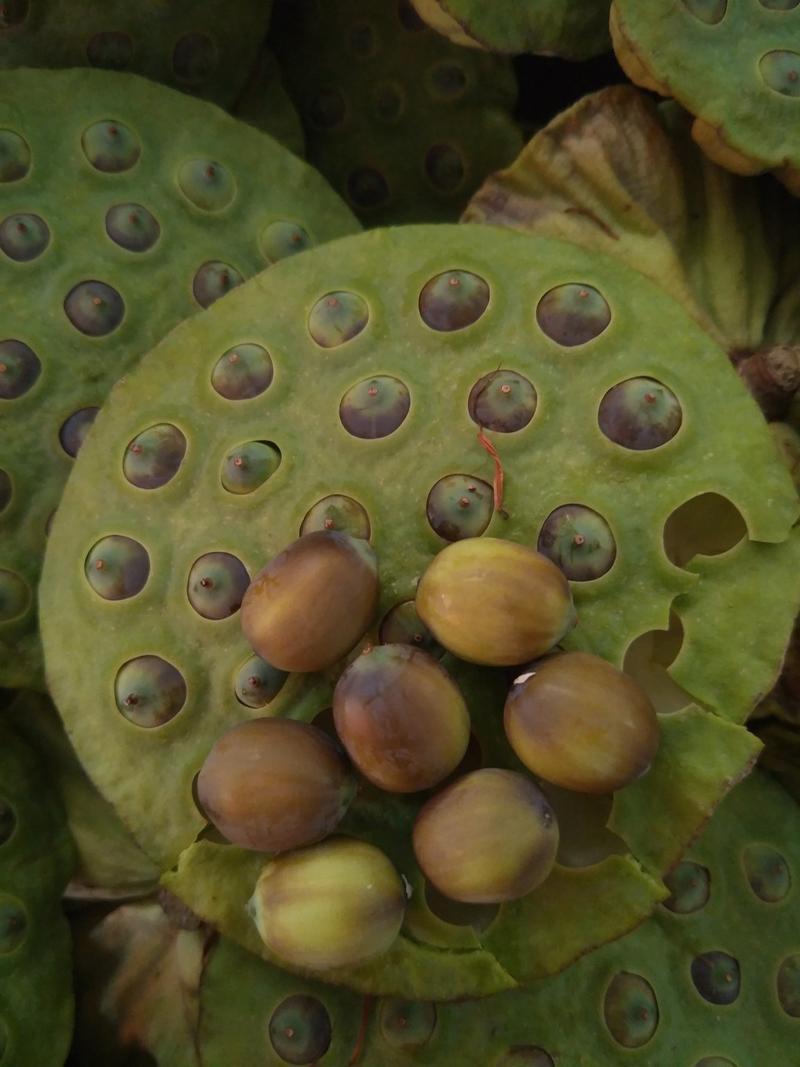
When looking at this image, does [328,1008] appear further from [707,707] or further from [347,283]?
[347,283]

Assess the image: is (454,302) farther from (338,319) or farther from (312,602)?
(312,602)

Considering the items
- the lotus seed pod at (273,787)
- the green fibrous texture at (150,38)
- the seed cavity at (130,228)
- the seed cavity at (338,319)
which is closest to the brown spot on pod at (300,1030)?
the lotus seed pod at (273,787)

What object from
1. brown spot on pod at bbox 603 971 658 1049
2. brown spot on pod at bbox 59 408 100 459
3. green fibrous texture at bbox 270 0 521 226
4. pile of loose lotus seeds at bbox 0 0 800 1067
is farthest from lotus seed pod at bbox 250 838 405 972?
green fibrous texture at bbox 270 0 521 226

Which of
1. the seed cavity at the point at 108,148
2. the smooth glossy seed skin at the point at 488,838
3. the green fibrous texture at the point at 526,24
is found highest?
the green fibrous texture at the point at 526,24

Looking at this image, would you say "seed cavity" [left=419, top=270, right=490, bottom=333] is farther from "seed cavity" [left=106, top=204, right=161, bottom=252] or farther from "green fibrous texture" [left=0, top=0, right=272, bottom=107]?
"green fibrous texture" [left=0, top=0, right=272, bottom=107]

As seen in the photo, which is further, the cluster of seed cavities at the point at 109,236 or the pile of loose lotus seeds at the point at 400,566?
the cluster of seed cavities at the point at 109,236

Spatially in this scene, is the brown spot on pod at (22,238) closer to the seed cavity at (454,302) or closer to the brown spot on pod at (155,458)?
the brown spot on pod at (155,458)

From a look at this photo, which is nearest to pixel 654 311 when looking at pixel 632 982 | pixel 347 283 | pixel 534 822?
pixel 347 283
